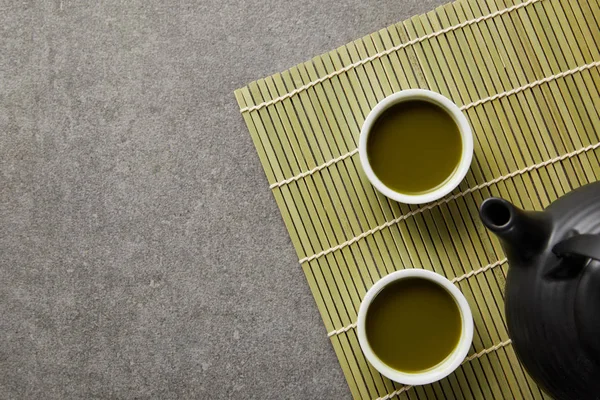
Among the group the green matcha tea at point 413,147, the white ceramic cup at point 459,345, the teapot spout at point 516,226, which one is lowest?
the white ceramic cup at point 459,345

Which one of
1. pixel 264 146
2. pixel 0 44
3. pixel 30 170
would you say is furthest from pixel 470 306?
pixel 0 44

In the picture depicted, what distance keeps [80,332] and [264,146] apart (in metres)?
0.46

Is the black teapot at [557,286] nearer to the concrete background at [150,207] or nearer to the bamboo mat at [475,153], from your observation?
the bamboo mat at [475,153]

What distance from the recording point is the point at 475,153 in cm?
100

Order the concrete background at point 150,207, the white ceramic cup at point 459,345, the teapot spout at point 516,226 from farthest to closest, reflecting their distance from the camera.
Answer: the concrete background at point 150,207 → the white ceramic cup at point 459,345 → the teapot spout at point 516,226

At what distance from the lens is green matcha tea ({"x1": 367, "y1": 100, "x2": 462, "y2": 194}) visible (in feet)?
3.17

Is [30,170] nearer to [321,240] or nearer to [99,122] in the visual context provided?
[99,122]

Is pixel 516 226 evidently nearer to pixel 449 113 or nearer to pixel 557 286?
pixel 557 286

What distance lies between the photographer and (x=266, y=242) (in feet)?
3.57

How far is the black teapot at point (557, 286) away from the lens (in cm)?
68

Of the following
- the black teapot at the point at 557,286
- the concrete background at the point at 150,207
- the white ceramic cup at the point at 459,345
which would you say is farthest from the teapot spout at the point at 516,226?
the concrete background at the point at 150,207

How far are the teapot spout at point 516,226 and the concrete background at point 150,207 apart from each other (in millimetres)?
448

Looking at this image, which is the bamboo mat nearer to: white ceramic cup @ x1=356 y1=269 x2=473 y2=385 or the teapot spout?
white ceramic cup @ x1=356 y1=269 x2=473 y2=385

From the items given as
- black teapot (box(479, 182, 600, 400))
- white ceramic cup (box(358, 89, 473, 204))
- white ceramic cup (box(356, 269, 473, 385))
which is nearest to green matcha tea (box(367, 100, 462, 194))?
white ceramic cup (box(358, 89, 473, 204))
